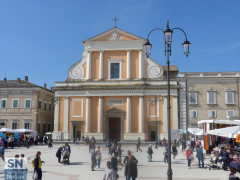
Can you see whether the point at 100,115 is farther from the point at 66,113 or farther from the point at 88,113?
the point at 66,113

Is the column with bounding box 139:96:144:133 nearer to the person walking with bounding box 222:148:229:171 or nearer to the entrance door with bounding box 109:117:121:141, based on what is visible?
the entrance door with bounding box 109:117:121:141

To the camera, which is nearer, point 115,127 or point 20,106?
point 115,127

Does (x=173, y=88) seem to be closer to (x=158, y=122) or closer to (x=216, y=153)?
(x=158, y=122)

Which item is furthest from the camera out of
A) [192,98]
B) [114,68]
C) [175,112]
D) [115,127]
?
[115,127]

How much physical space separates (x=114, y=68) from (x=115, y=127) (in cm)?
919

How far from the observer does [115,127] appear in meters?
40.7

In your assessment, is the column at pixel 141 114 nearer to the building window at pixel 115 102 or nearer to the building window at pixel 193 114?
the building window at pixel 115 102

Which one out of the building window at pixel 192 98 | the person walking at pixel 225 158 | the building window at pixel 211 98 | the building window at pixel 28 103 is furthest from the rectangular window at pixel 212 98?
the building window at pixel 28 103

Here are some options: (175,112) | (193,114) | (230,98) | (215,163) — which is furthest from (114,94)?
(215,163)

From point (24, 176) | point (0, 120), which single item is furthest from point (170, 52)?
point (0, 120)

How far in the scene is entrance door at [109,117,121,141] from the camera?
132 ft

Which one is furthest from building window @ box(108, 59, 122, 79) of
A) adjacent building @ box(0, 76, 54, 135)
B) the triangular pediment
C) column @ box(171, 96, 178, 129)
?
adjacent building @ box(0, 76, 54, 135)

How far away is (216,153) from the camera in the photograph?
1677cm

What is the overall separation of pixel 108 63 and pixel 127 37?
498 cm
